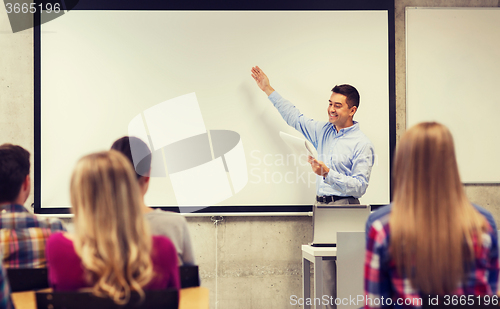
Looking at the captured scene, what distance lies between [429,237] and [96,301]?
0.90 m

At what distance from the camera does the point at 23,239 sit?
1378 mm

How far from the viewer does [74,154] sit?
3143mm

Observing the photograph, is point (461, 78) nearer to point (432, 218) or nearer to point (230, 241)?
point (230, 241)

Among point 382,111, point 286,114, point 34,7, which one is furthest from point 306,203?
point 34,7

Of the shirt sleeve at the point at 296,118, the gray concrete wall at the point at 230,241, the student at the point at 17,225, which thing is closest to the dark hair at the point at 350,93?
the shirt sleeve at the point at 296,118

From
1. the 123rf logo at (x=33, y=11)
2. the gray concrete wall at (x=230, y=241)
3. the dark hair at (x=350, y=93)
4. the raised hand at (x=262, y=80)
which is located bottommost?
the gray concrete wall at (x=230, y=241)

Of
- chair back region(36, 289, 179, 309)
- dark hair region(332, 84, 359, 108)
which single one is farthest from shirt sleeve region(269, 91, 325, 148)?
chair back region(36, 289, 179, 309)

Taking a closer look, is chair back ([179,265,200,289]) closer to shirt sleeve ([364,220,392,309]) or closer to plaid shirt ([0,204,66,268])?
plaid shirt ([0,204,66,268])

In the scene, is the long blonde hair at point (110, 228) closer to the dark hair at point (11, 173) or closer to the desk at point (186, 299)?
the desk at point (186, 299)

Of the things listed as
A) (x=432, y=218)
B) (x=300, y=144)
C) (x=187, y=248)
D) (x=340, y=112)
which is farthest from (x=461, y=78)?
(x=187, y=248)

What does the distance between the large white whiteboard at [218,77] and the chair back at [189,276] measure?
1.71 meters

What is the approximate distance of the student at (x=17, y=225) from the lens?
4.51 ft

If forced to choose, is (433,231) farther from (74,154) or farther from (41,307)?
(74,154)

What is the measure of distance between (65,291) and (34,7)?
10.2ft
